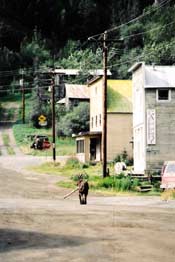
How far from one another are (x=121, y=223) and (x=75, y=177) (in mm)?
22684

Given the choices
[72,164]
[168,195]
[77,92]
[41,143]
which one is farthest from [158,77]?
[77,92]

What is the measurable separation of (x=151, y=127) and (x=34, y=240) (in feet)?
91.4

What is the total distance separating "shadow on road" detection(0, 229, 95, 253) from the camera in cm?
1460

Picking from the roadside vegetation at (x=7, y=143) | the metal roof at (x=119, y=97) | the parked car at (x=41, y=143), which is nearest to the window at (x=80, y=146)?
the metal roof at (x=119, y=97)

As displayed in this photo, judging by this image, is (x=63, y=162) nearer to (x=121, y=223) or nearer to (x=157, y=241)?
(x=121, y=223)

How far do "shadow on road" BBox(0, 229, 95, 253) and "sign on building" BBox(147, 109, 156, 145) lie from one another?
26.3 m

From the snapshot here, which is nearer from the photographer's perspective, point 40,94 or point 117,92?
point 117,92

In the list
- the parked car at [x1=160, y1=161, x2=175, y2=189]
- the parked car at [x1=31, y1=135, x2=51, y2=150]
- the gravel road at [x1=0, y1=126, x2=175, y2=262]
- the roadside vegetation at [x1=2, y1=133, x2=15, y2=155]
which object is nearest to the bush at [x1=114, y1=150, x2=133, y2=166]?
the parked car at [x1=31, y1=135, x2=51, y2=150]

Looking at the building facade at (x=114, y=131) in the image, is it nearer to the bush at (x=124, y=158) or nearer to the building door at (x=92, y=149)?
the building door at (x=92, y=149)

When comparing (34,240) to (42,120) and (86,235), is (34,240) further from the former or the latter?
(42,120)

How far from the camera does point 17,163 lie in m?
54.0

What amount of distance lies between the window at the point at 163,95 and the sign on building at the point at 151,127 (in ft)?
3.43

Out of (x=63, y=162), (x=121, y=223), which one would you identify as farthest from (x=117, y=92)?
(x=121, y=223)

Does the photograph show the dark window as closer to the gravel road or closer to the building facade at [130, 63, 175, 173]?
the building facade at [130, 63, 175, 173]
